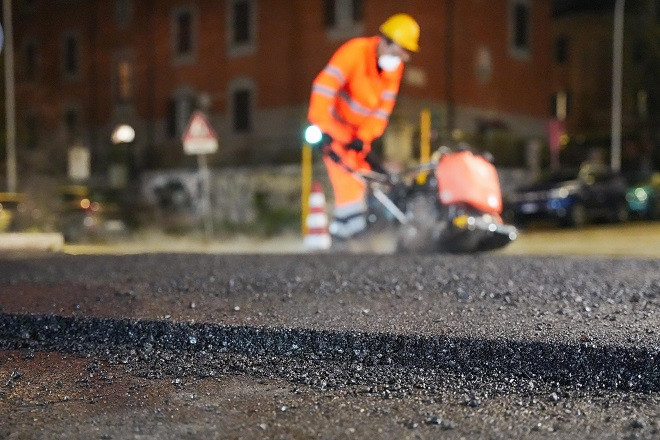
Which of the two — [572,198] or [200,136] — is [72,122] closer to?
[200,136]

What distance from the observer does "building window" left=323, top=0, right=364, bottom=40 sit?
2448cm

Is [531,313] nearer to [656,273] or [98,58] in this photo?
[656,273]

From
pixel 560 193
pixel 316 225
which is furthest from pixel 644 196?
pixel 316 225

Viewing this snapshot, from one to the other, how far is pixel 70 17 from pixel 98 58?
3031 mm

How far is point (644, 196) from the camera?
2111cm

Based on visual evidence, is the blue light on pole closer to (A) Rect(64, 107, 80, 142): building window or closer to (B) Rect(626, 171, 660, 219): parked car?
(B) Rect(626, 171, 660, 219): parked car

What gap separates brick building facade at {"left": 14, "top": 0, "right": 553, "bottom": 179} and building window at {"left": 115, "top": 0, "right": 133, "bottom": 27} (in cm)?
7

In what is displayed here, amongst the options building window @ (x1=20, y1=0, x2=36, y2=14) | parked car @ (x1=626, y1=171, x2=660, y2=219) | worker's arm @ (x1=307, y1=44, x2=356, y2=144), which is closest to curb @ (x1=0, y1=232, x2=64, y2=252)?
worker's arm @ (x1=307, y1=44, x2=356, y2=144)

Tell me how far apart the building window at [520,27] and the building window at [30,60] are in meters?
22.1

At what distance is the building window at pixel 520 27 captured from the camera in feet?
95.0

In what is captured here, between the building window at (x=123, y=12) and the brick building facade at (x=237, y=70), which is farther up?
the building window at (x=123, y=12)

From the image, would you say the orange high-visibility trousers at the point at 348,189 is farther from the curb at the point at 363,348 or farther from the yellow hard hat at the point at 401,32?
the curb at the point at 363,348

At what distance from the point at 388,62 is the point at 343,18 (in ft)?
56.9

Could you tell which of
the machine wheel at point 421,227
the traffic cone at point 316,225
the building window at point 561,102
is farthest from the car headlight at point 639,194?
the building window at point 561,102
